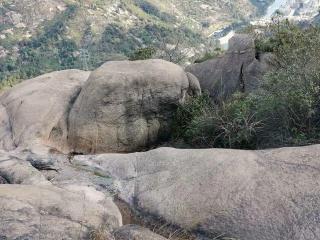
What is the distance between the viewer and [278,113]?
11078mm

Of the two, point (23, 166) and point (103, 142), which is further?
point (103, 142)

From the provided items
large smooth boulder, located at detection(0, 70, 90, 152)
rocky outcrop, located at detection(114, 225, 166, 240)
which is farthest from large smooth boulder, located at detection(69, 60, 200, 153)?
rocky outcrop, located at detection(114, 225, 166, 240)

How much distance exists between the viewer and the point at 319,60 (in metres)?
11.2

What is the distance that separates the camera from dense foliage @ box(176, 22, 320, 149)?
414 inches

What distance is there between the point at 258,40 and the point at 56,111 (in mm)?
7782

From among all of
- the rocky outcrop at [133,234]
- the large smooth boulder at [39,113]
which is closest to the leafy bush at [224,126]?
the large smooth boulder at [39,113]

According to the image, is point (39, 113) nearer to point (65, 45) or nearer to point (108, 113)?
point (108, 113)

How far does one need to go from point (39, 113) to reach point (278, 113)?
24.5 ft

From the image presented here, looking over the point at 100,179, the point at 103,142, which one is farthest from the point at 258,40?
the point at 100,179

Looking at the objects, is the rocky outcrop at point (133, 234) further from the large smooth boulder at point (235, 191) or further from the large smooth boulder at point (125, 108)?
the large smooth boulder at point (125, 108)

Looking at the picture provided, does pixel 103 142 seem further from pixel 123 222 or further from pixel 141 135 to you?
pixel 123 222

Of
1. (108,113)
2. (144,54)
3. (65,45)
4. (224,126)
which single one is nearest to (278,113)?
(224,126)

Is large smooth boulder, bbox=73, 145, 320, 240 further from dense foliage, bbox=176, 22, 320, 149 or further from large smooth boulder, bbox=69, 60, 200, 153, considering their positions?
large smooth boulder, bbox=69, 60, 200, 153

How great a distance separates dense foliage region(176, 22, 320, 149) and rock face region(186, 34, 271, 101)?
279 cm
